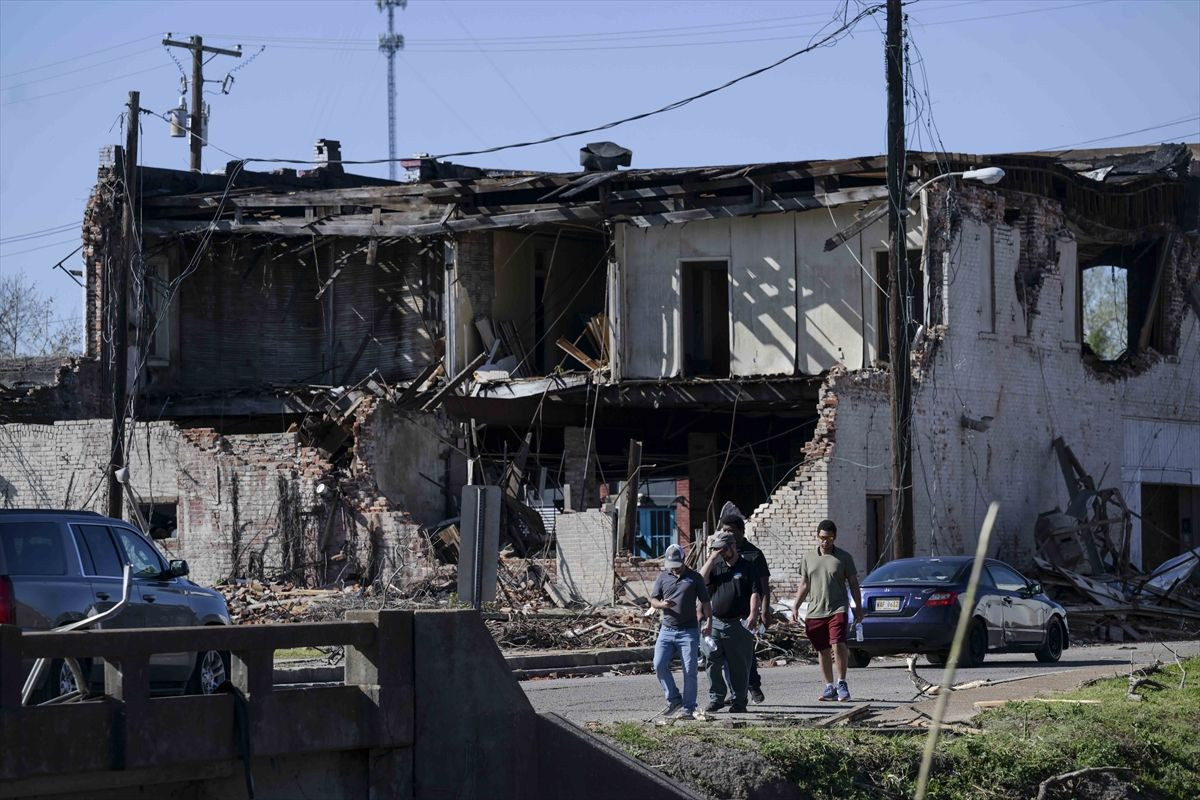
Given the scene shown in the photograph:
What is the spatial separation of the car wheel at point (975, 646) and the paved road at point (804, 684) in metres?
0.19

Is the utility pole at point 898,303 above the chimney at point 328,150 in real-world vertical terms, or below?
below

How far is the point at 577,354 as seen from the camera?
33.2 metres

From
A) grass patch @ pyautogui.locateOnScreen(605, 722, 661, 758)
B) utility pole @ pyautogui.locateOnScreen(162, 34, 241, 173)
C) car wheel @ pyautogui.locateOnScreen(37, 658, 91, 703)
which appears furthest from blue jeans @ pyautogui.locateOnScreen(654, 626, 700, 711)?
utility pole @ pyautogui.locateOnScreen(162, 34, 241, 173)

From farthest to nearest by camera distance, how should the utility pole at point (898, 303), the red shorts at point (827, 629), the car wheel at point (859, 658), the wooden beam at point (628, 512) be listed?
the wooden beam at point (628, 512)
the utility pole at point (898, 303)
the car wheel at point (859, 658)
the red shorts at point (827, 629)

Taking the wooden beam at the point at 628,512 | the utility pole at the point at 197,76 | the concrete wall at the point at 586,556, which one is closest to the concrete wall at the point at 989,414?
the wooden beam at the point at 628,512

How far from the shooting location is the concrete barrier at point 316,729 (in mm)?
8641

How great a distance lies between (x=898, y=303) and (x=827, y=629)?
34.5 feet

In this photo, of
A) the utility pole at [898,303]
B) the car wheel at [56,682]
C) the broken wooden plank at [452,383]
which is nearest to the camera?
the car wheel at [56,682]

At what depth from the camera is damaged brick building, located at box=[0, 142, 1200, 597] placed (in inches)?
1182

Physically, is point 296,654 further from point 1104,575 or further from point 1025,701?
point 1104,575

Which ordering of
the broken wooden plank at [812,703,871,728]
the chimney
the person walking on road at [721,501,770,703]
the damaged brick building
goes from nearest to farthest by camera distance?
the broken wooden plank at [812,703,871,728] < the person walking on road at [721,501,770,703] < the damaged brick building < the chimney

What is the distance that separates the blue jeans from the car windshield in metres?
7.56

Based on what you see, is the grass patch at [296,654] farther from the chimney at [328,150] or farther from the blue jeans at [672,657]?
the chimney at [328,150]

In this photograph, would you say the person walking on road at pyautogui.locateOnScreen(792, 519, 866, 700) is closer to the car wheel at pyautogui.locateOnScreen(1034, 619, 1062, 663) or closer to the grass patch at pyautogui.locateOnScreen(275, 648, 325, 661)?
the car wheel at pyautogui.locateOnScreen(1034, 619, 1062, 663)
